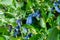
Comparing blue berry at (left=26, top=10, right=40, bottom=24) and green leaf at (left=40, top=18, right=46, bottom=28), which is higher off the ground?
blue berry at (left=26, top=10, right=40, bottom=24)

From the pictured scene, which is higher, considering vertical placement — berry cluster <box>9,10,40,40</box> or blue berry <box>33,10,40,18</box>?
blue berry <box>33,10,40,18</box>

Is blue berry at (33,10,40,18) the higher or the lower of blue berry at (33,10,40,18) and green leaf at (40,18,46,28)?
the higher

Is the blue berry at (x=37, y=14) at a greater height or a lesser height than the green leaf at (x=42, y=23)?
greater

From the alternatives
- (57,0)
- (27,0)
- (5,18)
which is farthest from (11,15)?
(57,0)

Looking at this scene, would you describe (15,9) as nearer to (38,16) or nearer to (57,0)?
(38,16)

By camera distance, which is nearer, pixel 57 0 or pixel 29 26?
pixel 29 26

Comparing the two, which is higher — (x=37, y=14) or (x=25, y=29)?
(x=37, y=14)

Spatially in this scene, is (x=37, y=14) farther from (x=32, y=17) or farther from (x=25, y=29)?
(x=25, y=29)

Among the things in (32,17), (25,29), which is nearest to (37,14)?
(32,17)
